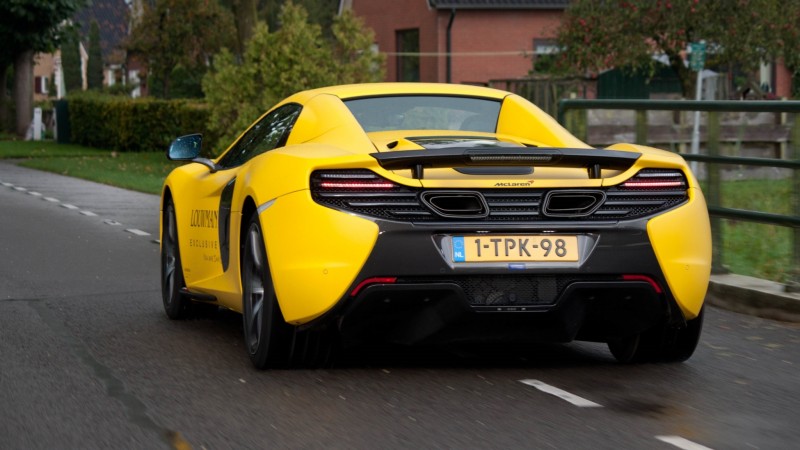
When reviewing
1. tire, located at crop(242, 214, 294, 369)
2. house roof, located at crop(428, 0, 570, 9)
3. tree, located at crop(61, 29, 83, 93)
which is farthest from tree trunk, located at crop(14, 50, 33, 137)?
tire, located at crop(242, 214, 294, 369)

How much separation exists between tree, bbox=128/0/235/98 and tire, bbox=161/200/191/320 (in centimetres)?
4864

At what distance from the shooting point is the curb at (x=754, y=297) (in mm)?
9469

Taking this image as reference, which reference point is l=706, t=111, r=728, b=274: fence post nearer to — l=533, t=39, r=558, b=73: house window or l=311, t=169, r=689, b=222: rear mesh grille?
l=311, t=169, r=689, b=222: rear mesh grille

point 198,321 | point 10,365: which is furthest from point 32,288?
point 10,365

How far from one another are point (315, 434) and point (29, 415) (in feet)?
3.83

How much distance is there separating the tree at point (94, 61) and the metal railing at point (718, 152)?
92.4 m

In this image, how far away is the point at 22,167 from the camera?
34.4 meters

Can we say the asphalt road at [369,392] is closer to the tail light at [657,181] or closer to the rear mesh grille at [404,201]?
the rear mesh grille at [404,201]

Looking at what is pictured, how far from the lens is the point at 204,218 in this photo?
8594mm

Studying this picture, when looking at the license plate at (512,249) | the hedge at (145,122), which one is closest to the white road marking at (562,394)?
the license plate at (512,249)

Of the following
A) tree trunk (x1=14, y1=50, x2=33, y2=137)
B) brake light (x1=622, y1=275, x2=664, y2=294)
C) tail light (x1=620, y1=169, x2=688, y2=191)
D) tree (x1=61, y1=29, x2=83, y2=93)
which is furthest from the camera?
tree (x1=61, y1=29, x2=83, y2=93)

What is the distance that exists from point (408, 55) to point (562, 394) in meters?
37.7

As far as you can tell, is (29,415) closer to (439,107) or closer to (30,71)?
(439,107)

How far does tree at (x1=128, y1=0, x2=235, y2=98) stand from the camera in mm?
58125
